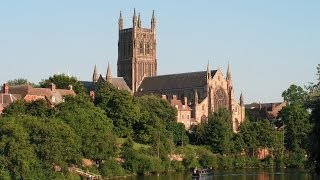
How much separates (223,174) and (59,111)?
24.7 meters

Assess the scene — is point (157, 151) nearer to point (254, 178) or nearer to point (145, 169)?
point (145, 169)

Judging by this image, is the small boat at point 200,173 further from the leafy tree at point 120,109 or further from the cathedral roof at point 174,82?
the cathedral roof at point 174,82

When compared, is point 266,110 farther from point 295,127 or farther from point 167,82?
point 295,127

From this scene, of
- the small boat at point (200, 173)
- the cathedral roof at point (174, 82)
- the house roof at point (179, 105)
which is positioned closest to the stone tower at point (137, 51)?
the cathedral roof at point (174, 82)

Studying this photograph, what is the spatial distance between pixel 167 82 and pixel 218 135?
135 feet

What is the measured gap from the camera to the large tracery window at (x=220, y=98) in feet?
481

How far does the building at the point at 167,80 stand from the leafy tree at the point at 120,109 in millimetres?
30794

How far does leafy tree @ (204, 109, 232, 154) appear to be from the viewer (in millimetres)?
114688

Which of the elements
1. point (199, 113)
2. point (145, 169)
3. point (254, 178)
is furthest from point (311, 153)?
point (199, 113)

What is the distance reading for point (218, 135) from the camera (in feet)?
380

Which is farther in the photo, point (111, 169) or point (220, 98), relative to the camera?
point (220, 98)

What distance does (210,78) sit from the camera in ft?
480

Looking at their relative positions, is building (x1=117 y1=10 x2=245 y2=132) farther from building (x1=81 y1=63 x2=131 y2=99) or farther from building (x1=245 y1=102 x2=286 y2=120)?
building (x1=245 y1=102 x2=286 y2=120)

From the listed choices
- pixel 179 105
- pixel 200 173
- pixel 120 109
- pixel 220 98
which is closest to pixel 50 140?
pixel 200 173
